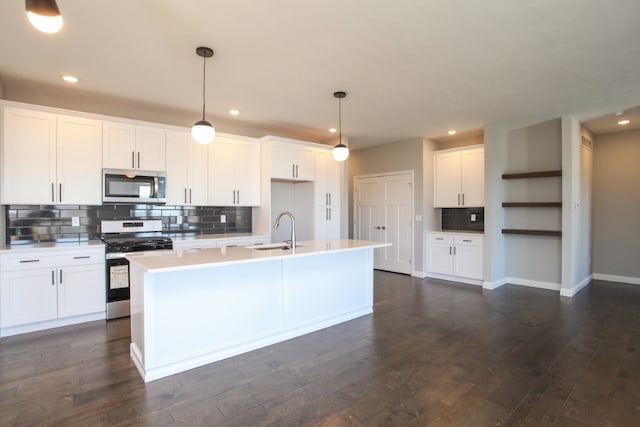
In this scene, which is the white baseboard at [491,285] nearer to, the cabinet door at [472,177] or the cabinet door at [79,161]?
the cabinet door at [472,177]

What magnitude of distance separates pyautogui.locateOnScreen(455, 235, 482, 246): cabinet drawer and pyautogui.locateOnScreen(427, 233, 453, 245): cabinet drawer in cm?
12

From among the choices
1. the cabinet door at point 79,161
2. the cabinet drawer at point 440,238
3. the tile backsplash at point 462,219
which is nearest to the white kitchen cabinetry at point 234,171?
the cabinet door at point 79,161

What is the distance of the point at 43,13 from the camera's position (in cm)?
140

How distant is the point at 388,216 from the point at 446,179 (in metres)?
1.27

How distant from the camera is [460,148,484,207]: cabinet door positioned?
18.1ft

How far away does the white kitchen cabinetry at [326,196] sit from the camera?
5.56 m

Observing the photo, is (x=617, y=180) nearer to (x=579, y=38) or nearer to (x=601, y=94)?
(x=601, y=94)

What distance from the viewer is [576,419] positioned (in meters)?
2.00

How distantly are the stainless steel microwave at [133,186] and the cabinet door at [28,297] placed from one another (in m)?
1.03

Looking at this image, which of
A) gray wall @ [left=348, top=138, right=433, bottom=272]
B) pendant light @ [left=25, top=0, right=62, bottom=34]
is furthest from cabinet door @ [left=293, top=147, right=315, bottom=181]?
pendant light @ [left=25, top=0, right=62, bottom=34]

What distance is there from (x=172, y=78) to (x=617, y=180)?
6912 mm

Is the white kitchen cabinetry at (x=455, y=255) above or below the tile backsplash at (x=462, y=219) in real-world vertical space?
below

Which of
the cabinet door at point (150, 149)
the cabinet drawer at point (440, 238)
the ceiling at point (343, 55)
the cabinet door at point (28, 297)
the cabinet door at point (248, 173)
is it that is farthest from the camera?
the cabinet drawer at point (440, 238)

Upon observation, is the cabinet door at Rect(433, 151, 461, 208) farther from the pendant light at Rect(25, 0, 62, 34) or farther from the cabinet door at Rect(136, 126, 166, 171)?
the pendant light at Rect(25, 0, 62, 34)
